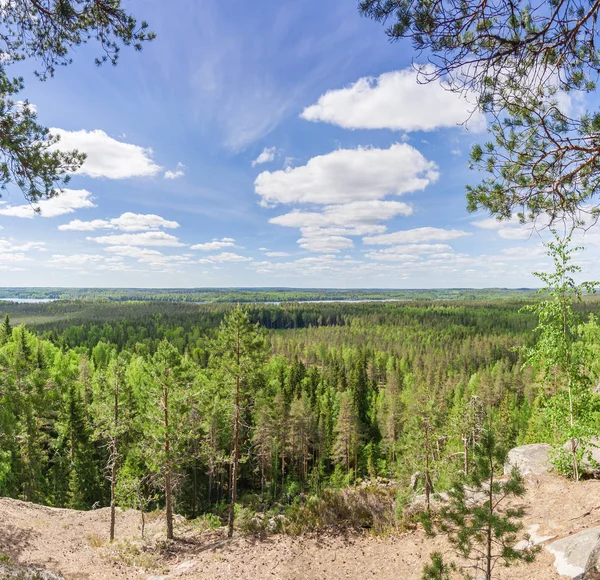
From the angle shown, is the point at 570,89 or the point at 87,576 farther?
the point at 87,576

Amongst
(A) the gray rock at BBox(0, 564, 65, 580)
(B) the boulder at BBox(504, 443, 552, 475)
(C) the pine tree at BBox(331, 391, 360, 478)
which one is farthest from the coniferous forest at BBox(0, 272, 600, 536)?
(A) the gray rock at BBox(0, 564, 65, 580)

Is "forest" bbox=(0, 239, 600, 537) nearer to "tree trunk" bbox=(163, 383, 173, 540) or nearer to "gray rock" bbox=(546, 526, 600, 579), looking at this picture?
"tree trunk" bbox=(163, 383, 173, 540)

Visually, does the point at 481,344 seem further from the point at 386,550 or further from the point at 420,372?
the point at 386,550

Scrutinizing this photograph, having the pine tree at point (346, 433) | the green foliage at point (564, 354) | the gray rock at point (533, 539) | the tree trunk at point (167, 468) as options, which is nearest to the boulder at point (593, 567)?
the gray rock at point (533, 539)

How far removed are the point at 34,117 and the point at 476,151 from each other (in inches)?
297

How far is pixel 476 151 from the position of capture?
6258mm

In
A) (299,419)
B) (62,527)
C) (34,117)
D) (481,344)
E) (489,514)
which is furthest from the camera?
(481,344)

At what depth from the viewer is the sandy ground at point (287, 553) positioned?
9242mm

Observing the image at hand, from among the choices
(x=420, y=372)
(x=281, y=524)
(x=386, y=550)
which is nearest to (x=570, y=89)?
(x=386, y=550)

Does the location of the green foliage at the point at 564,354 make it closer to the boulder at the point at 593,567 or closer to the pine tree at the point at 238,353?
the boulder at the point at 593,567

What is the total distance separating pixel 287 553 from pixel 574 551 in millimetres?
7751

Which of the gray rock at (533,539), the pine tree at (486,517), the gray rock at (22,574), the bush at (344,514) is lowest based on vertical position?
the bush at (344,514)

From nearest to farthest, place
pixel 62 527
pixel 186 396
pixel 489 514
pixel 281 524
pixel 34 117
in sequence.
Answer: pixel 489 514 → pixel 34 117 → pixel 281 524 → pixel 186 396 → pixel 62 527

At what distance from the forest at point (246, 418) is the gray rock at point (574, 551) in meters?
2.31
